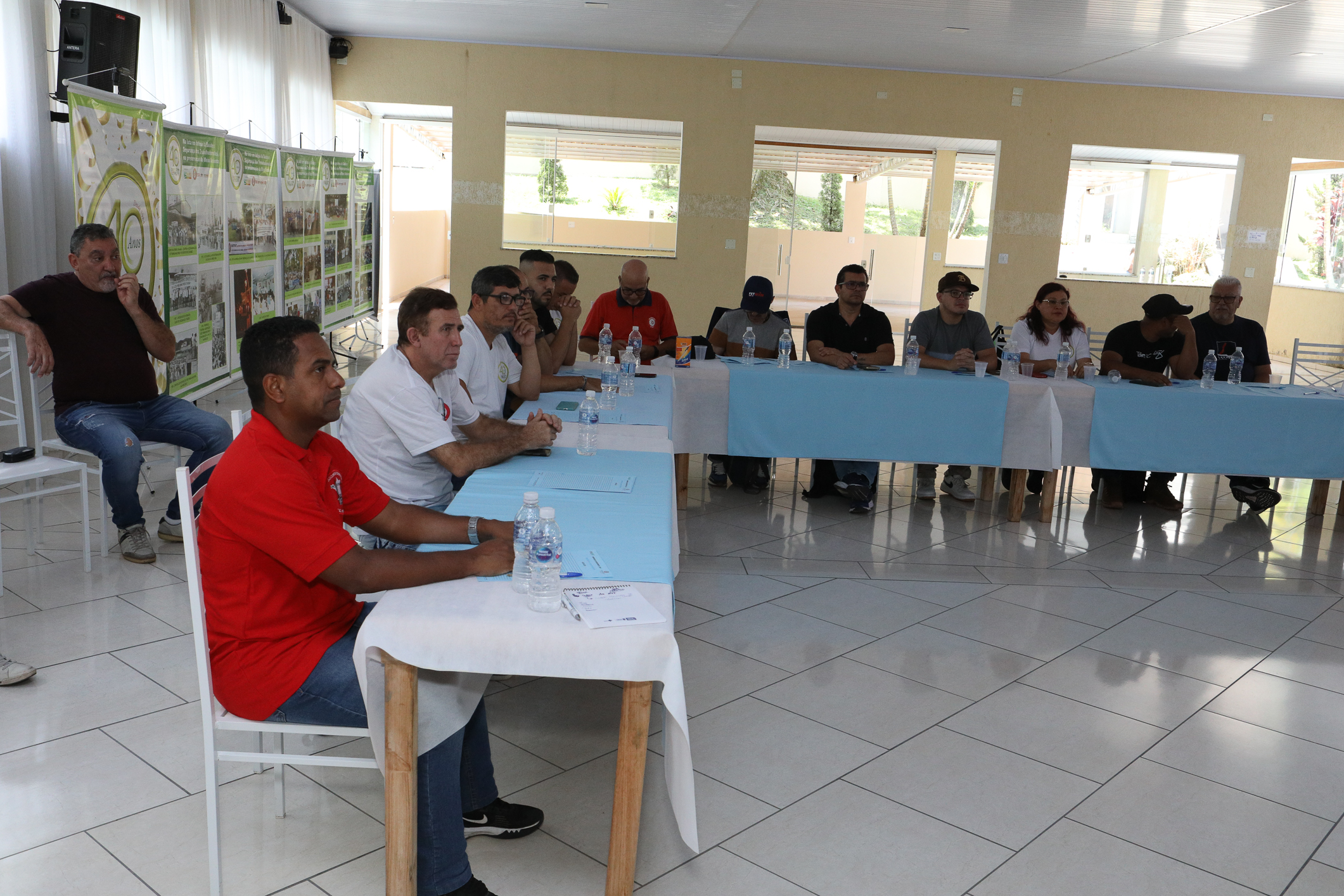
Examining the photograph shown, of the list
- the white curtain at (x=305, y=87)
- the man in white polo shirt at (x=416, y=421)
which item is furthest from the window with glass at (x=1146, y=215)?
the man in white polo shirt at (x=416, y=421)

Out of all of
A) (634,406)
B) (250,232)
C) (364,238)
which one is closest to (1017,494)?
(634,406)

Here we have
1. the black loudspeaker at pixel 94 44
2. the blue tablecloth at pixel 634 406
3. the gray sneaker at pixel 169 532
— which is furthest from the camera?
the black loudspeaker at pixel 94 44

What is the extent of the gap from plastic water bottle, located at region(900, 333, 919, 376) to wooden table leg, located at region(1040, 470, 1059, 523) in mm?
912

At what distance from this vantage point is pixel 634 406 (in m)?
4.11

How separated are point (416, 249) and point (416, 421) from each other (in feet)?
48.6

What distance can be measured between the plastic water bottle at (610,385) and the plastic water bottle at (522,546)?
181 centimetres

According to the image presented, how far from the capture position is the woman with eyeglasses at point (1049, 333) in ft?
18.2

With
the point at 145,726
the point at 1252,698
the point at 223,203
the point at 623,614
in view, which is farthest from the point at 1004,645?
the point at 223,203

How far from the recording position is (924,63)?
32.2 ft

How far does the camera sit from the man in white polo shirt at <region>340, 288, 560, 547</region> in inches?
108

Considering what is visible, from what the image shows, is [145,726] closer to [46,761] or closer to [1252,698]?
[46,761]

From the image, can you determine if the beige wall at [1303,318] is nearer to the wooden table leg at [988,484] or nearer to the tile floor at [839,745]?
the wooden table leg at [988,484]

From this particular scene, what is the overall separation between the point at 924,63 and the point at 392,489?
28.5ft

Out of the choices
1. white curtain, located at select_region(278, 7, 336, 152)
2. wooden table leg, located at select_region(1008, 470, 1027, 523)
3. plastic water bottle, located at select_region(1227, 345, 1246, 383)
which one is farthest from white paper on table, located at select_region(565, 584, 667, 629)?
white curtain, located at select_region(278, 7, 336, 152)
